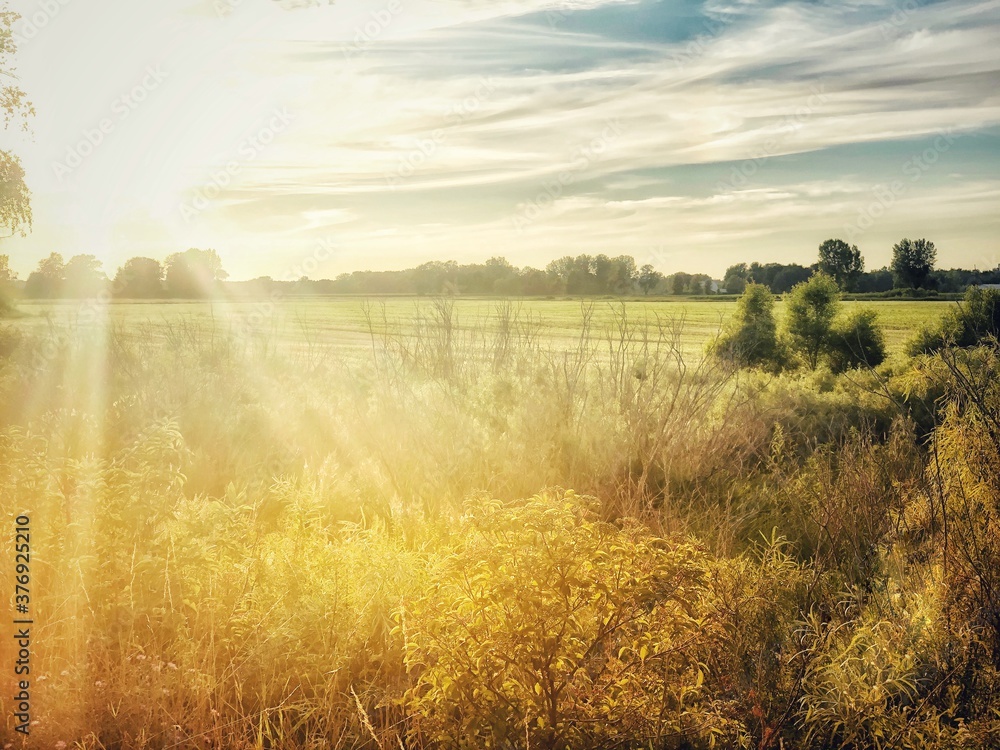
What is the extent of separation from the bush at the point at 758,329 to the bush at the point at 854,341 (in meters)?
1.39

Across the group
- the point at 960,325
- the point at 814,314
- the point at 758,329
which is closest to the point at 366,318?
the point at 758,329

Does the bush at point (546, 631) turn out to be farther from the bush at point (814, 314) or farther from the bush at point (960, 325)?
the bush at point (814, 314)

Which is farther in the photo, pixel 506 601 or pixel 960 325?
pixel 960 325

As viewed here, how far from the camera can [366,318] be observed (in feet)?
74.9

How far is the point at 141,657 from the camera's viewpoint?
444 centimetres

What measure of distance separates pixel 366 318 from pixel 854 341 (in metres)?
14.0

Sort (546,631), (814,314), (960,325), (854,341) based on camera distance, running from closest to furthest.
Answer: (546,631) < (960,325) < (854,341) < (814,314)

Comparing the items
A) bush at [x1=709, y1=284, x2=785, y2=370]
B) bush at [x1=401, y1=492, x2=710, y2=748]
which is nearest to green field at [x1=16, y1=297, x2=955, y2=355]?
bush at [x1=709, y1=284, x2=785, y2=370]

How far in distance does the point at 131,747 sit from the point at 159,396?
30.0ft

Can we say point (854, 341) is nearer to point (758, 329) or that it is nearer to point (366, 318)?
point (758, 329)

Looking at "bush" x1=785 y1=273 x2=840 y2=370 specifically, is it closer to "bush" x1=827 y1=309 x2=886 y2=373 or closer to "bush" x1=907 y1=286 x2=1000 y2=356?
"bush" x1=827 y1=309 x2=886 y2=373

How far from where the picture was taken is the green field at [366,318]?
19.6 m

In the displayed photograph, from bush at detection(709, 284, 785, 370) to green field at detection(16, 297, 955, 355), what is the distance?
933 millimetres

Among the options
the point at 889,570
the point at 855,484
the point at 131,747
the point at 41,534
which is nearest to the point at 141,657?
the point at 131,747
